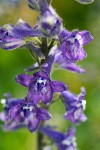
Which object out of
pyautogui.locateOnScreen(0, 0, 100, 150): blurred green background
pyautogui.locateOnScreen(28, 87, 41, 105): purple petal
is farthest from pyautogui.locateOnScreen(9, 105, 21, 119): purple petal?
pyautogui.locateOnScreen(0, 0, 100, 150): blurred green background

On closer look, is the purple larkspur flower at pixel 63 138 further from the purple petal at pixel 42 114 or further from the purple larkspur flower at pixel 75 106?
the purple petal at pixel 42 114

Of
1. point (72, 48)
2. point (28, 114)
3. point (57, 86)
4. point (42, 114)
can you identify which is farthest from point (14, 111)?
point (72, 48)

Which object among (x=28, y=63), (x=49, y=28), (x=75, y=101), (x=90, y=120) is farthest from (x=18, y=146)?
(x=49, y=28)

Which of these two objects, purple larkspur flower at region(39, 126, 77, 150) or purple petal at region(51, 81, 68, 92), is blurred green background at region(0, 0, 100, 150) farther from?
purple petal at region(51, 81, 68, 92)

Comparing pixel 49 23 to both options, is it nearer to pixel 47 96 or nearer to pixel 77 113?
pixel 47 96

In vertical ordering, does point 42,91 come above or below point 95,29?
below

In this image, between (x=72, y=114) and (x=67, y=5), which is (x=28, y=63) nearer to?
(x=67, y=5)
